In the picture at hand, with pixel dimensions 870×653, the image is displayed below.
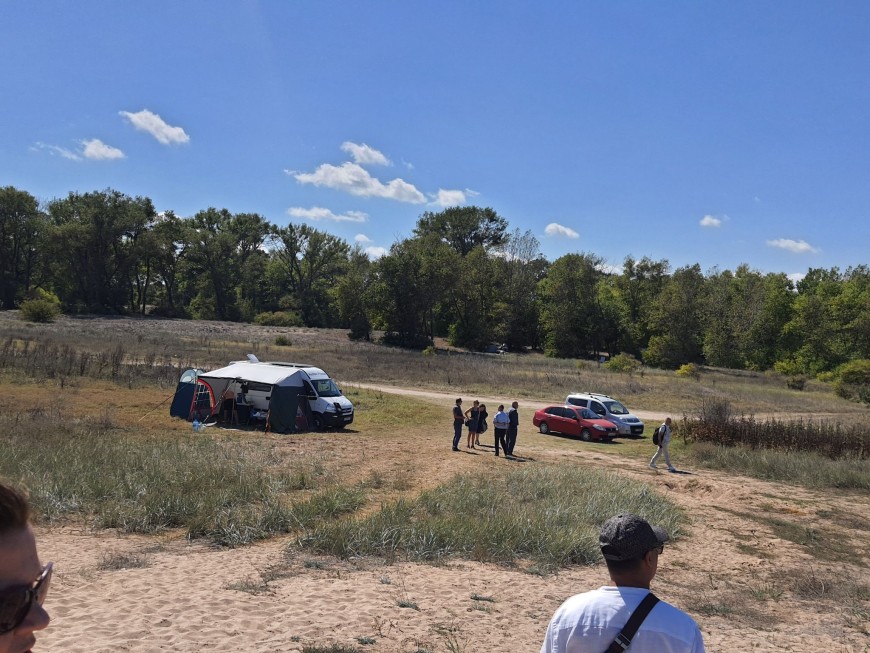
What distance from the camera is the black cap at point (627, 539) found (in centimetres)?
281

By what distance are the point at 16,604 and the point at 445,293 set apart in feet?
241

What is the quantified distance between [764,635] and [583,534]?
3444 mm

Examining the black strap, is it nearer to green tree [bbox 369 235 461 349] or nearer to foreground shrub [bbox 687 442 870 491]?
foreground shrub [bbox 687 442 870 491]

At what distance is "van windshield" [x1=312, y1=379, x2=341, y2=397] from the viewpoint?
23406 mm

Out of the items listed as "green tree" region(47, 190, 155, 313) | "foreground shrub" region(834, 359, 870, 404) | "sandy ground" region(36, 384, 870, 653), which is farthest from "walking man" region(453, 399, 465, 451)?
"green tree" region(47, 190, 155, 313)

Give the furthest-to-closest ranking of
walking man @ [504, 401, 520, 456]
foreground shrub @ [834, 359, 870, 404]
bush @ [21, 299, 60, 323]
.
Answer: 1. bush @ [21, 299, 60, 323]
2. foreground shrub @ [834, 359, 870, 404]
3. walking man @ [504, 401, 520, 456]

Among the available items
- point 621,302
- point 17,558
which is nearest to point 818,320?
point 621,302

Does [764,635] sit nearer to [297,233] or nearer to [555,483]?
[555,483]

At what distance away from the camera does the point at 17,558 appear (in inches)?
67.2

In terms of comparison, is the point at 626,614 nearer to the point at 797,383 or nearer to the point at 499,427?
the point at 499,427

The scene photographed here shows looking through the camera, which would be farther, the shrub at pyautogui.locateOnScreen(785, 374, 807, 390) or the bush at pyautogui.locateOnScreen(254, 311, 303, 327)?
the bush at pyautogui.locateOnScreen(254, 311, 303, 327)

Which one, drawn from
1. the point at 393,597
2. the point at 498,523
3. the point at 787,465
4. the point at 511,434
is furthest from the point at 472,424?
the point at 393,597

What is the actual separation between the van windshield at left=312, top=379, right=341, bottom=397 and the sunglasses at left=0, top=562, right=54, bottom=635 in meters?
21.8

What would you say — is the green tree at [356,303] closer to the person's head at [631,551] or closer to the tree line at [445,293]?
the tree line at [445,293]
